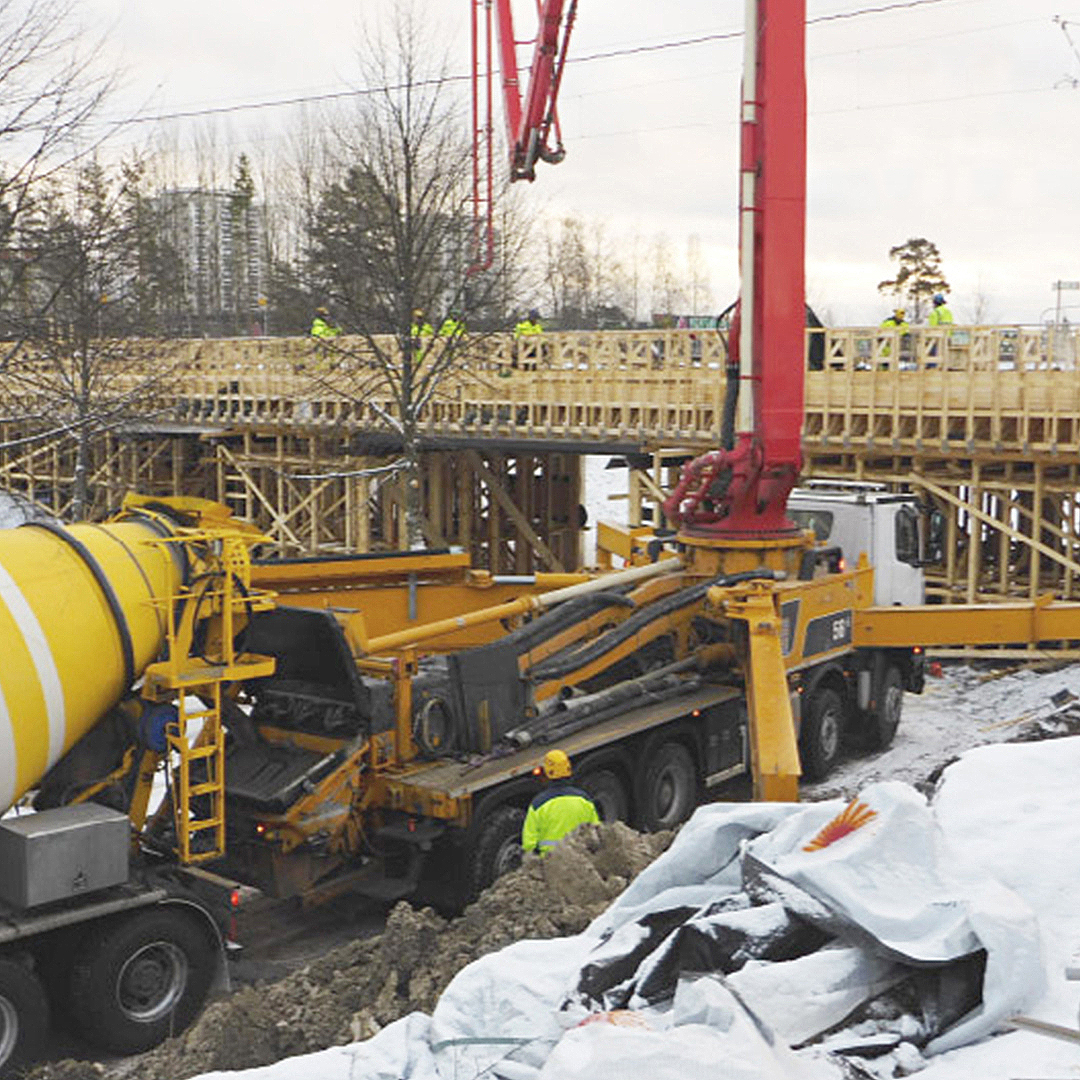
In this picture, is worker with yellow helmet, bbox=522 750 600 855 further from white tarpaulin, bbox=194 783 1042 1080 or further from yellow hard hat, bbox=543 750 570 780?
white tarpaulin, bbox=194 783 1042 1080

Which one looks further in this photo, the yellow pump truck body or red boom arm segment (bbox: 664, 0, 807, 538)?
red boom arm segment (bbox: 664, 0, 807, 538)

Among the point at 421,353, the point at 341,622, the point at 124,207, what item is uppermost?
the point at 124,207

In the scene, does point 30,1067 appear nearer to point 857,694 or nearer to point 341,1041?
point 341,1041

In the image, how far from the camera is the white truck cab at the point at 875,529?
1374 centimetres

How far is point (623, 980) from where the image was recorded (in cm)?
512

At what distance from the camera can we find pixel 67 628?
294 inches

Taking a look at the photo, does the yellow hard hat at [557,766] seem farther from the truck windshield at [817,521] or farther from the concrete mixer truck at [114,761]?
the truck windshield at [817,521]

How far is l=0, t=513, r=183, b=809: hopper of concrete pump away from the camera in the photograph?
715 centimetres

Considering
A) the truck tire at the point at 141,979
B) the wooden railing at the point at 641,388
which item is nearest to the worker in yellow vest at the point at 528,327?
the wooden railing at the point at 641,388

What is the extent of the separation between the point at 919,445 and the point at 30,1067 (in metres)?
14.2

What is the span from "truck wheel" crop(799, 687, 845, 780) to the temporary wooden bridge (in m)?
2.35

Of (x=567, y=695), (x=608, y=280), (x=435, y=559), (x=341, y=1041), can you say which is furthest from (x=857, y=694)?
(x=608, y=280)

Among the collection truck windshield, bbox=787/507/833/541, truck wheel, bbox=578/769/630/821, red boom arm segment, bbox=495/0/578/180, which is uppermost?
red boom arm segment, bbox=495/0/578/180

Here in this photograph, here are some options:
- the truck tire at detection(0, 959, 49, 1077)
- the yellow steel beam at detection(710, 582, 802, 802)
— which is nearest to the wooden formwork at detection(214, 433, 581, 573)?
the yellow steel beam at detection(710, 582, 802, 802)
